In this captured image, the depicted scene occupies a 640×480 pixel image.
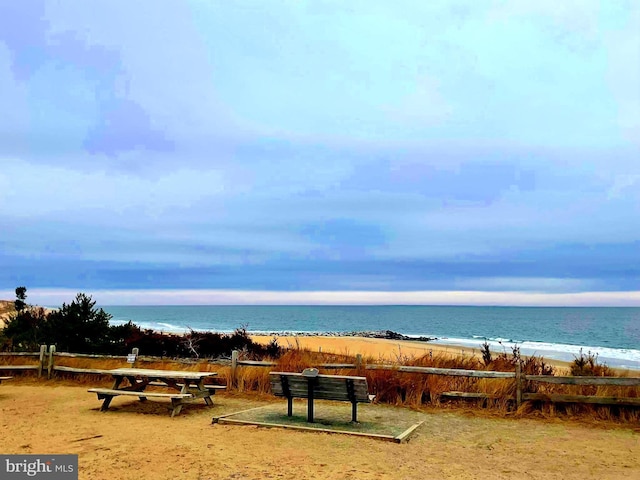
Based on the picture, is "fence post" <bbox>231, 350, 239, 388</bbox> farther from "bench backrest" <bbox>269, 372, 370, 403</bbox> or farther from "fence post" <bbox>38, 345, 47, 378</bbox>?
"fence post" <bbox>38, 345, 47, 378</bbox>

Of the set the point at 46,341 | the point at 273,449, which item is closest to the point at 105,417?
the point at 273,449

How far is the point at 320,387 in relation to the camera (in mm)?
8250

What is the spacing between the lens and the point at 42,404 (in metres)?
10.0

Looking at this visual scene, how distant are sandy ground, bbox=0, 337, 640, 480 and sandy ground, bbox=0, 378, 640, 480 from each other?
1 centimetres

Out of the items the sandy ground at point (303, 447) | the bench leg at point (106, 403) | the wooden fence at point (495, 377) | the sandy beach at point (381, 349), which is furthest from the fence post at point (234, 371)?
the sandy beach at point (381, 349)

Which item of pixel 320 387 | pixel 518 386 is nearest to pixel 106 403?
pixel 320 387

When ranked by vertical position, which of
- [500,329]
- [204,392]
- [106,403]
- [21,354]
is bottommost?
[106,403]

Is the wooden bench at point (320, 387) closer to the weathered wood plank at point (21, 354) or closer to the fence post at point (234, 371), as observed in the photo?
the fence post at point (234, 371)

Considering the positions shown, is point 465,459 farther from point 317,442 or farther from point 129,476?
point 129,476

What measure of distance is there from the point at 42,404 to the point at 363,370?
241 inches

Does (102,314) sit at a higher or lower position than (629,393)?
higher

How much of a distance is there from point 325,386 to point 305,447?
4.65 feet

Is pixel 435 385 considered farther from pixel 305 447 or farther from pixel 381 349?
pixel 381 349

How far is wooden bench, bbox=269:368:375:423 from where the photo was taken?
796 cm
